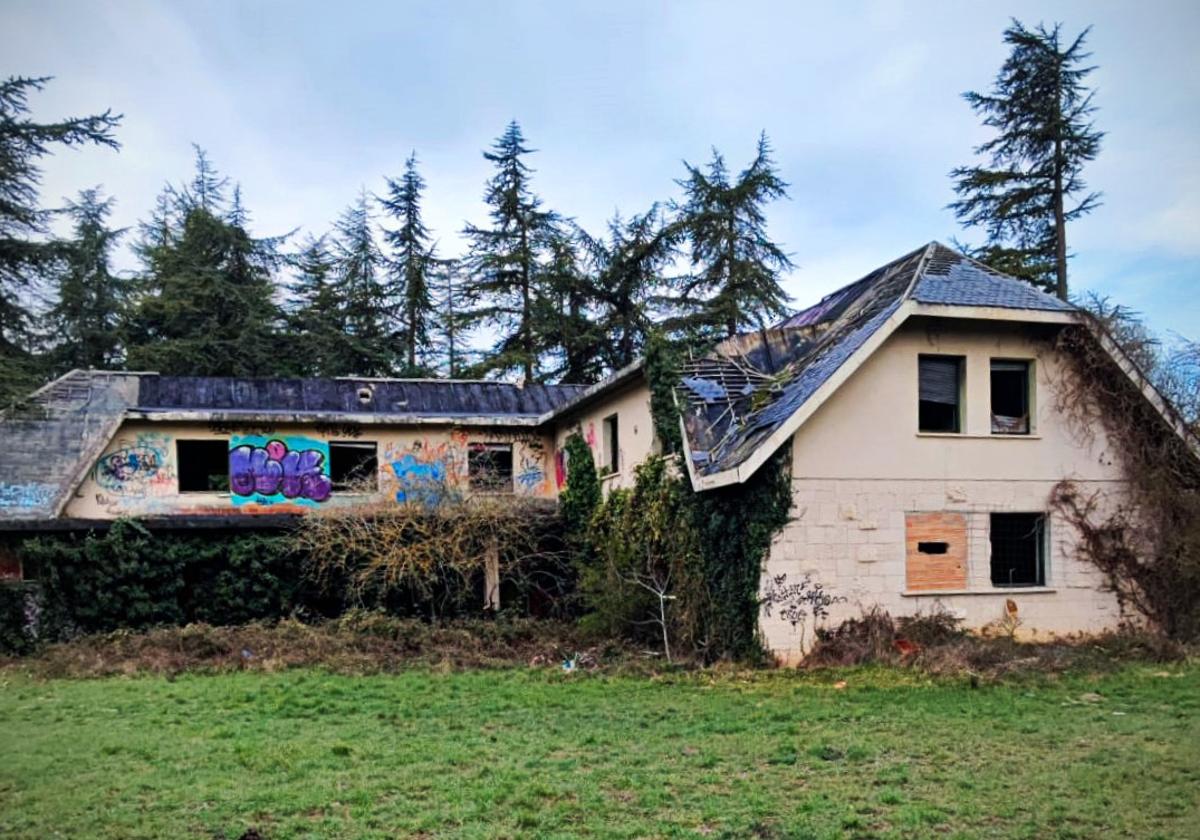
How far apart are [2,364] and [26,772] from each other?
448 centimetres

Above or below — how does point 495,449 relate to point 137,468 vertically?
above

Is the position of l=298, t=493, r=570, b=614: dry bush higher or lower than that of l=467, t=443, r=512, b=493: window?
lower

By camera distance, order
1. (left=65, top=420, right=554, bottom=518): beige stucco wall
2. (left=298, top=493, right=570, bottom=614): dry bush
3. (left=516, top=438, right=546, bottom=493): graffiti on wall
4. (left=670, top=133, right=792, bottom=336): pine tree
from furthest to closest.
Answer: (left=670, top=133, right=792, bottom=336): pine tree → (left=516, top=438, right=546, bottom=493): graffiti on wall → (left=65, top=420, right=554, bottom=518): beige stucco wall → (left=298, top=493, right=570, bottom=614): dry bush

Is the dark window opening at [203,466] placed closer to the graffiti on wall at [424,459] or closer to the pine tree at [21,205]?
the graffiti on wall at [424,459]

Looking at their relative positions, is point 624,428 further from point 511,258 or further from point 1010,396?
point 511,258

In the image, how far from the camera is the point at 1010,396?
55.9 feet

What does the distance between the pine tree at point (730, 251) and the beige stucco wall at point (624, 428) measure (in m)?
13.1

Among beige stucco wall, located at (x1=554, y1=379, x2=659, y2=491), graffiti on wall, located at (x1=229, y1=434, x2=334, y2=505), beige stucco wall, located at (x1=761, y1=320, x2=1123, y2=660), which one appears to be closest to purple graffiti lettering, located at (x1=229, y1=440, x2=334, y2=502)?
graffiti on wall, located at (x1=229, y1=434, x2=334, y2=505)

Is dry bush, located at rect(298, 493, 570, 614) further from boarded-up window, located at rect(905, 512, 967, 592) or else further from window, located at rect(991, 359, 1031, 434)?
window, located at rect(991, 359, 1031, 434)

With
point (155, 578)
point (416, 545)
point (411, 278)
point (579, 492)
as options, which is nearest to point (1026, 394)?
point (579, 492)

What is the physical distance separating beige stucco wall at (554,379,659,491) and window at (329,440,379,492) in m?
5.11

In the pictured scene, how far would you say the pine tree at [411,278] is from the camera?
39.9 m

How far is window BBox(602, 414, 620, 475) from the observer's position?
20688 millimetres

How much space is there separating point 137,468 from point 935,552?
1715 centimetres
